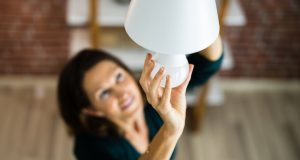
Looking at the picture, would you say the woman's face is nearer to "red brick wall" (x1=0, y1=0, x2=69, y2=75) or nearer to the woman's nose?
the woman's nose

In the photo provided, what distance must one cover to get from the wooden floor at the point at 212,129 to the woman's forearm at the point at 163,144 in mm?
1368

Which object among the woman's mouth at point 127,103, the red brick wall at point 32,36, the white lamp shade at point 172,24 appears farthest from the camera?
the red brick wall at point 32,36

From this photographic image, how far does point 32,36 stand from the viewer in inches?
85.5

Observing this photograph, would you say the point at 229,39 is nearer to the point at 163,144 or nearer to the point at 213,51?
the point at 213,51

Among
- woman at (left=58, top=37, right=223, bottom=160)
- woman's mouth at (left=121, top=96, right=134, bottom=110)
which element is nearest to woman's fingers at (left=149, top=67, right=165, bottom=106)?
woman at (left=58, top=37, right=223, bottom=160)

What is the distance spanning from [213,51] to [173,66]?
1.27 feet

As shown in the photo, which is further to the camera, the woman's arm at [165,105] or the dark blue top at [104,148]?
the dark blue top at [104,148]

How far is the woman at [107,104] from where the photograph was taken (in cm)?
119

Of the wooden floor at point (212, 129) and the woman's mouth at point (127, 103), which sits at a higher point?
the woman's mouth at point (127, 103)

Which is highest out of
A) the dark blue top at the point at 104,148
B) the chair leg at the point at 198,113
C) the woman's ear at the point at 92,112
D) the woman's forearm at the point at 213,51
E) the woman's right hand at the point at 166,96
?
the woman's right hand at the point at 166,96

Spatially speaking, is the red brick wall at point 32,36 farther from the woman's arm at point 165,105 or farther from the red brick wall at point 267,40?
the woman's arm at point 165,105

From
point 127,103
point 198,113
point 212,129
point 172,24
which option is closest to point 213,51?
point 127,103

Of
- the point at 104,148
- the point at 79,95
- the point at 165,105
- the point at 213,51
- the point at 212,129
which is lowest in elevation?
the point at 212,129

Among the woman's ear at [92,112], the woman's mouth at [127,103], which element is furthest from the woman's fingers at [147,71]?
the woman's ear at [92,112]
